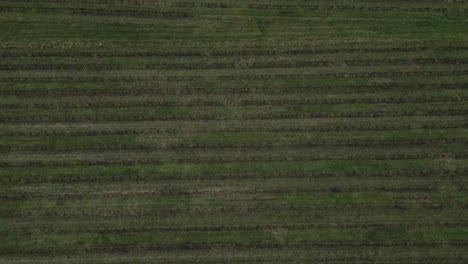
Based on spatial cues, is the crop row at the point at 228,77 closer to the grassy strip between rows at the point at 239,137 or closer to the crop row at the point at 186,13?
the grassy strip between rows at the point at 239,137

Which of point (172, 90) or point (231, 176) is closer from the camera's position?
point (231, 176)

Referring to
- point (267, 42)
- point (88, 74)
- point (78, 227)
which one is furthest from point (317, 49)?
point (78, 227)

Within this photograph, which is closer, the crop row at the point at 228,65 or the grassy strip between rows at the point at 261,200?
the grassy strip between rows at the point at 261,200

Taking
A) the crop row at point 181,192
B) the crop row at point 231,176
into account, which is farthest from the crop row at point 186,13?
the crop row at point 181,192

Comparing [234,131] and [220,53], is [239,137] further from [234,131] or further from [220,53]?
[220,53]

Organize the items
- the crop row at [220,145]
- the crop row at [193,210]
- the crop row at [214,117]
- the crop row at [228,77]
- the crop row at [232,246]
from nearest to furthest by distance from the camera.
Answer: the crop row at [232,246]
the crop row at [193,210]
the crop row at [220,145]
the crop row at [214,117]
the crop row at [228,77]

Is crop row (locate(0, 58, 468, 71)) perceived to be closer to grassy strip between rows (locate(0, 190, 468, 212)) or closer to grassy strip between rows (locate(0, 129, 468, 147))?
grassy strip between rows (locate(0, 129, 468, 147))

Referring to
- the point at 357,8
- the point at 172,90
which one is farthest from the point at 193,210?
the point at 357,8
